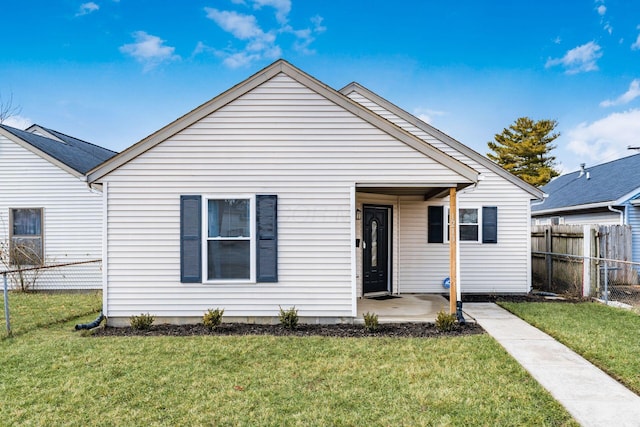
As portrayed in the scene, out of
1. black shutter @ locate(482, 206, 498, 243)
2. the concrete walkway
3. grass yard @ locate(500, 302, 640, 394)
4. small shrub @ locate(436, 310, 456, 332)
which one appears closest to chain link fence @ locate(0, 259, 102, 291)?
small shrub @ locate(436, 310, 456, 332)

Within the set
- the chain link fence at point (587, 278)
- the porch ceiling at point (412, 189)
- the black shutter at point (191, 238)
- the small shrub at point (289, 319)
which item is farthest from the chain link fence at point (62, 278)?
the chain link fence at point (587, 278)

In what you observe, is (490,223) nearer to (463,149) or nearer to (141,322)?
(463,149)

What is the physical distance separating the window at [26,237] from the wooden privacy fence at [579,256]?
45.8 ft

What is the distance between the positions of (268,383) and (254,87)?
478 centimetres

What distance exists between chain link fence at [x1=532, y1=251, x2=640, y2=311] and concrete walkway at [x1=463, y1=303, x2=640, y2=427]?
10.7ft

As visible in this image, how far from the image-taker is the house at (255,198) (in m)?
6.61

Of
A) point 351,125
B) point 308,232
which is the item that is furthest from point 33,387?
point 351,125

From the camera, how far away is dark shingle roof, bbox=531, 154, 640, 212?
12.7 metres

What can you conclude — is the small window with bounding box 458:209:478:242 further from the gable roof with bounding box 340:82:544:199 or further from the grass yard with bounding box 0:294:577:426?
the grass yard with bounding box 0:294:577:426

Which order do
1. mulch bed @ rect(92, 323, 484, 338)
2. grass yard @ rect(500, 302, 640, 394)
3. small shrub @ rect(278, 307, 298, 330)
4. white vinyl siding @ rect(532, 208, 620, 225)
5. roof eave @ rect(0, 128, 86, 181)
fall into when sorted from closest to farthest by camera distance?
grass yard @ rect(500, 302, 640, 394)
mulch bed @ rect(92, 323, 484, 338)
small shrub @ rect(278, 307, 298, 330)
roof eave @ rect(0, 128, 86, 181)
white vinyl siding @ rect(532, 208, 620, 225)

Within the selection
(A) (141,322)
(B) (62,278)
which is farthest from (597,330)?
(B) (62,278)

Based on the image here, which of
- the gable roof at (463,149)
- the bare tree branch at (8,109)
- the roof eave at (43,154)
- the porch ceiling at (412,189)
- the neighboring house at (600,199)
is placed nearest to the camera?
the porch ceiling at (412,189)

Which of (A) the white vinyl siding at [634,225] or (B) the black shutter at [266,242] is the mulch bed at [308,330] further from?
(A) the white vinyl siding at [634,225]

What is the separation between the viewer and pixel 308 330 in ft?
20.6
